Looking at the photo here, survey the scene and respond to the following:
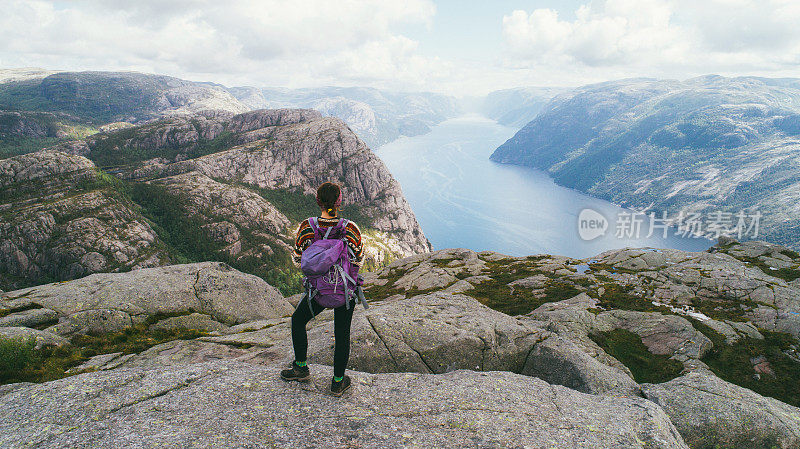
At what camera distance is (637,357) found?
25.5 metres

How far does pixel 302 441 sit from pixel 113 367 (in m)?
15.1

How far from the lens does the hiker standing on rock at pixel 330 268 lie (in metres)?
8.53

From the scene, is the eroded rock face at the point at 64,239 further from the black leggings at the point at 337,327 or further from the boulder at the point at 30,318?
the black leggings at the point at 337,327

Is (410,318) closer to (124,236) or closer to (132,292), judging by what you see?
(132,292)

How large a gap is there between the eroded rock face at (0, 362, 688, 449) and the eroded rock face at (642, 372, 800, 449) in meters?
3.89

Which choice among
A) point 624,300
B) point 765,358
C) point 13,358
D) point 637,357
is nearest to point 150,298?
point 13,358

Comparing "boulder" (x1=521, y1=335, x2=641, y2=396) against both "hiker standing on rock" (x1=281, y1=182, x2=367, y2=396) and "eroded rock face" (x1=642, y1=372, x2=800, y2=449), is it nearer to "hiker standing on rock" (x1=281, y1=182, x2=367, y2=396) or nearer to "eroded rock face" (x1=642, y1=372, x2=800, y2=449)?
"eroded rock face" (x1=642, y1=372, x2=800, y2=449)

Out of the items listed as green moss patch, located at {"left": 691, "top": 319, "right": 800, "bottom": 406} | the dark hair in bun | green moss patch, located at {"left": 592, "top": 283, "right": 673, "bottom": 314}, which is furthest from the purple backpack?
green moss patch, located at {"left": 592, "top": 283, "right": 673, "bottom": 314}

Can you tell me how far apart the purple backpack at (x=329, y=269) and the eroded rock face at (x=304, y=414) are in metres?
3.70

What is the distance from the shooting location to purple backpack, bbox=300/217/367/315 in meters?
8.41

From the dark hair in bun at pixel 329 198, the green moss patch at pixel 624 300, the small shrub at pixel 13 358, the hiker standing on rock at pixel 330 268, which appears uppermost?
the dark hair in bun at pixel 329 198

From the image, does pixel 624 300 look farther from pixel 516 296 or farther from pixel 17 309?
pixel 17 309

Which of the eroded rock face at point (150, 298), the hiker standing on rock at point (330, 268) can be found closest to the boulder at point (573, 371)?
the hiker standing on rock at point (330, 268)

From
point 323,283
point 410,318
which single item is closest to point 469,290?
point 410,318
